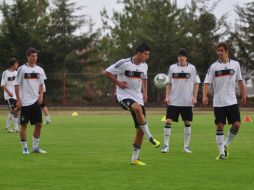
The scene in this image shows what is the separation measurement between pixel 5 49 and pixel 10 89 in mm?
30618

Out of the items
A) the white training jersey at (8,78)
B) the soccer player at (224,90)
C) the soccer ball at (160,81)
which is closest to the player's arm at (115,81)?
the soccer player at (224,90)

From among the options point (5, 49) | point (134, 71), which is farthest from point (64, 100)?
point (134, 71)

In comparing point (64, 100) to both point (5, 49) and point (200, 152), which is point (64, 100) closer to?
point (5, 49)

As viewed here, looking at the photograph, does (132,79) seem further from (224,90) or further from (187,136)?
(187,136)

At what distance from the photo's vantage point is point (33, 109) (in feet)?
47.8

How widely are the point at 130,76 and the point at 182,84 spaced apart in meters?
3.36

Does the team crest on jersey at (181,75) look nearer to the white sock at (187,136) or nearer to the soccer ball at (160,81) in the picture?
the white sock at (187,136)

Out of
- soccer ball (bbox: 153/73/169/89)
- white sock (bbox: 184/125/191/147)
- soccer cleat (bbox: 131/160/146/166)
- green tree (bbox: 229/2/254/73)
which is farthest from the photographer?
green tree (bbox: 229/2/254/73)

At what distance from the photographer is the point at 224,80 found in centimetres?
1340

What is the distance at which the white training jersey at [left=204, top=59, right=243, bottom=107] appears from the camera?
13.4 meters

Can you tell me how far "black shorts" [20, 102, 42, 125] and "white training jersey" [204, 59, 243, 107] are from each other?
3802 millimetres

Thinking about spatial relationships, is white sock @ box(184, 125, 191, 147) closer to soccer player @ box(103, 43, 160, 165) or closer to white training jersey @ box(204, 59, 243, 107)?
white training jersey @ box(204, 59, 243, 107)

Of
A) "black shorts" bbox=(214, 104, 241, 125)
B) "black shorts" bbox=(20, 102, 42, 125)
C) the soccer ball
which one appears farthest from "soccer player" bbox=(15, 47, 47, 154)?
the soccer ball

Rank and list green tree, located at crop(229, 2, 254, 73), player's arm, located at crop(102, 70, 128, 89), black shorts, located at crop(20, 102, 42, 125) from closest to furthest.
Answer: player's arm, located at crop(102, 70, 128, 89) → black shorts, located at crop(20, 102, 42, 125) → green tree, located at crop(229, 2, 254, 73)
